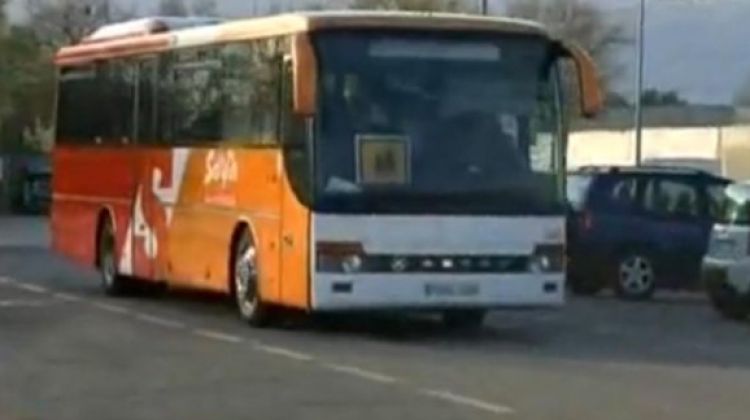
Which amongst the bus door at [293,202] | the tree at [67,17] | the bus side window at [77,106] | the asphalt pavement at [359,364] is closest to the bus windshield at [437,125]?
the bus door at [293,202]

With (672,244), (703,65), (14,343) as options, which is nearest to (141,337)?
(14,343)

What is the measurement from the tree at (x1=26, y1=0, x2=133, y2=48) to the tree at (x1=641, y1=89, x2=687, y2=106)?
19.1m

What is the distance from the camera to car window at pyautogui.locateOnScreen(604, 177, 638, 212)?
31344 millimetres

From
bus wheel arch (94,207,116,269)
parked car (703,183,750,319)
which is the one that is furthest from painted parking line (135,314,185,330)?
parked car (703,183,750,319)

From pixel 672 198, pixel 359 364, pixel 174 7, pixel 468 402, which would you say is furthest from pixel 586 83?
pixel 174 7

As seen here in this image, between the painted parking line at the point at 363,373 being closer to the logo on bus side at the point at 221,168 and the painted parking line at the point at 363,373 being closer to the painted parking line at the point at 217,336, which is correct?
the painted parking line at the point at 217,336

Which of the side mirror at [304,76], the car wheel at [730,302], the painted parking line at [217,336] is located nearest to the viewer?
the side mirror at [304,76]

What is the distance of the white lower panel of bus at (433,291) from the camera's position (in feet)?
73.4

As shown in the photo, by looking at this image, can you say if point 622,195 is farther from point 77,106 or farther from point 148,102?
point 77,106

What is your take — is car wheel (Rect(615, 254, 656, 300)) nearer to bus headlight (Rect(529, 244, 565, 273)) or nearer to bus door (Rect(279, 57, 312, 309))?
bus headlight (Rect(529, 244, 565, 273))

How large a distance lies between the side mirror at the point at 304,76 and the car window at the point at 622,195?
9.36 metres

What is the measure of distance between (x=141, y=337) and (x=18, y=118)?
5957 cm

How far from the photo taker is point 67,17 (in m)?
93.0

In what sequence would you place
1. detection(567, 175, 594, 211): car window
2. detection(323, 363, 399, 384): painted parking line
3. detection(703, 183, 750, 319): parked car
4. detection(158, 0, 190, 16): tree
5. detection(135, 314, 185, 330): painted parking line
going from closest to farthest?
detection(323, 363, 399, 384): painted parking line
detection(135, 314, 185, 330): painted parking line
detection(703, 183, 750, 319): parked car
detection(567, 175, 594, 211): car window
detection(158, 0, 190, 16): tree
